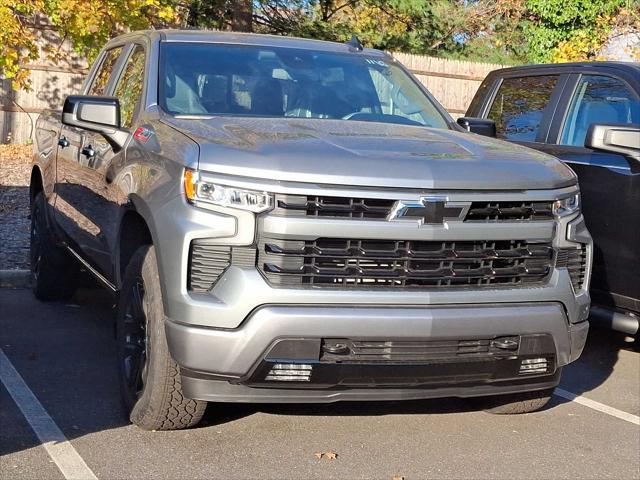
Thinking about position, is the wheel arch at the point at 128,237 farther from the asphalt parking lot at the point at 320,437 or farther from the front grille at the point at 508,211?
the front grille at the point at 508,211

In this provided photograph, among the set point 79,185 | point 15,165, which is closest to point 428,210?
point 79,185

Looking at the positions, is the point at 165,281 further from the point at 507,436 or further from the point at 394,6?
the point at 394,6

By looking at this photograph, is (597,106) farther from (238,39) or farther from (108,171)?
(108,171)

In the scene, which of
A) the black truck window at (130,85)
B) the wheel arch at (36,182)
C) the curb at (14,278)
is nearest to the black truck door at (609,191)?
the black truck window at (130,85)

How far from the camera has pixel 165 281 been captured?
4.58 meters

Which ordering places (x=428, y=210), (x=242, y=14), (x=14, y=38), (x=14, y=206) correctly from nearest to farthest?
(x=428, y=210) → (x=14, y=206) → (x=14, y=38) → (x=242, y=14)

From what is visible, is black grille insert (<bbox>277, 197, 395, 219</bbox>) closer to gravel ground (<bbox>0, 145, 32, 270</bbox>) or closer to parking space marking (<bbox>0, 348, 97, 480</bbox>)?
parking space marking (<bbox>0, 348, 97, 480</bbox>)

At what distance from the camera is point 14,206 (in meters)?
11.9

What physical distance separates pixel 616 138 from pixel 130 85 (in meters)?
2.89

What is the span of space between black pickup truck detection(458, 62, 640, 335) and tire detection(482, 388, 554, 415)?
108 cm

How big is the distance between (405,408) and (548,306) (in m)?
1.27

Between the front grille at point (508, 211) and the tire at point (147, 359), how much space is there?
4.78ft

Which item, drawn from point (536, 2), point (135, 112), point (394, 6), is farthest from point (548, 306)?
point (536, 2)

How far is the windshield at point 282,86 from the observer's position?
574cm
